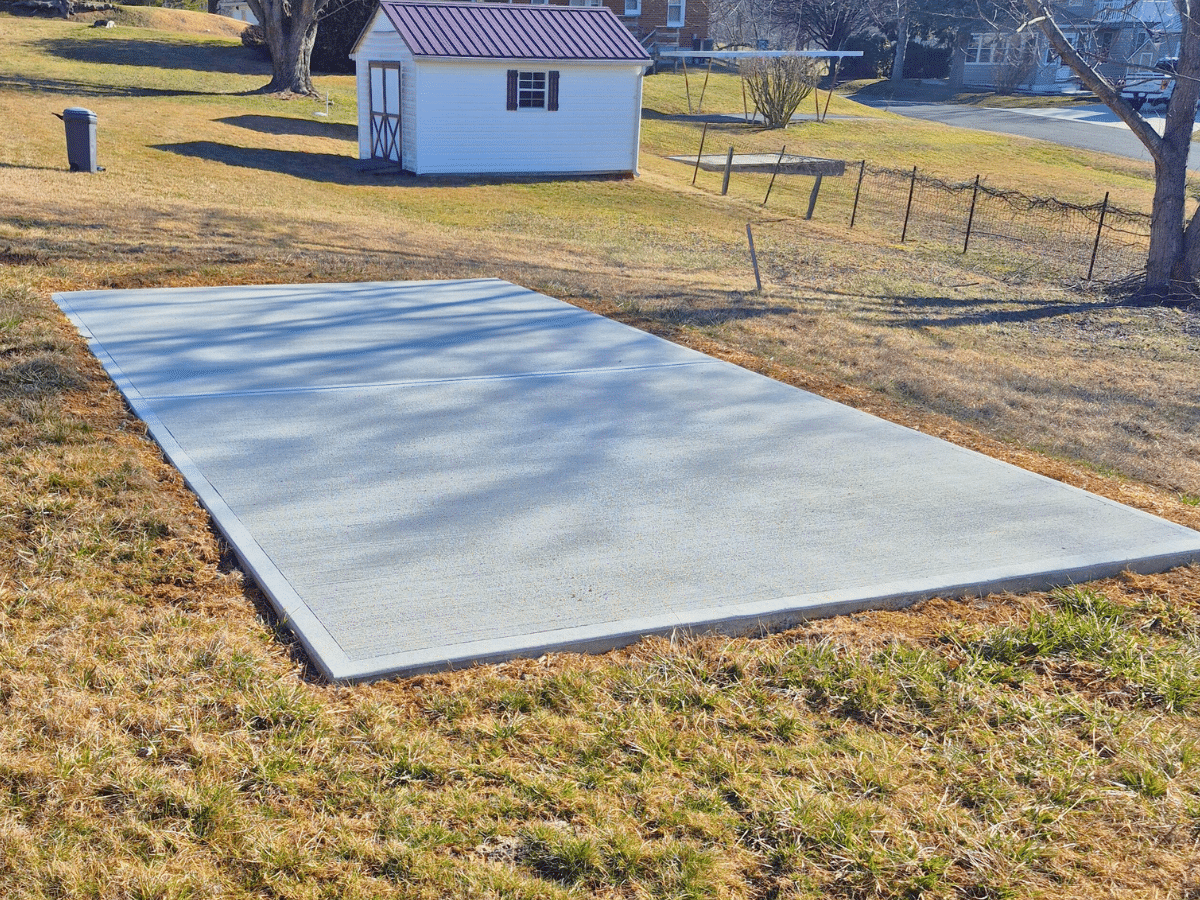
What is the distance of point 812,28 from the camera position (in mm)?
60594

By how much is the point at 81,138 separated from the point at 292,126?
983 centimetres

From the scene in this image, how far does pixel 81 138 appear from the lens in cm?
1661

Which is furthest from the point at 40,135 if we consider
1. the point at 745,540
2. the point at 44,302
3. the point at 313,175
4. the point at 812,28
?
the point at 812,28

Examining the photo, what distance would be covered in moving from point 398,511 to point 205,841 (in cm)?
211

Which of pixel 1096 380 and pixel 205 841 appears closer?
pixel 205 841

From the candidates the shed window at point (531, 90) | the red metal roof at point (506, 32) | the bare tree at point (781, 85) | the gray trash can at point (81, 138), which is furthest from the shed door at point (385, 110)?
the bare tree at point (781, 85)

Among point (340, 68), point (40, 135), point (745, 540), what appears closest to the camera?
point (745, 540)

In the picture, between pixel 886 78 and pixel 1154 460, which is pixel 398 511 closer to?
pixel 1154 460

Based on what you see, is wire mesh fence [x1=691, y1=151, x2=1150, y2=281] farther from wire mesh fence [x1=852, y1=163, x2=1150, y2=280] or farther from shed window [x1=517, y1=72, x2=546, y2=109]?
shed window [x1=517, y1=72, x2=546, y2=109]

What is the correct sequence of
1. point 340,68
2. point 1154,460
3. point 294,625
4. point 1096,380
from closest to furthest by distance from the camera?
point 294,625
point 1154,460
point 1096,380
point 340,68

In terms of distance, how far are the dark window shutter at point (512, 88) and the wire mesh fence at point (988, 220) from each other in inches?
224

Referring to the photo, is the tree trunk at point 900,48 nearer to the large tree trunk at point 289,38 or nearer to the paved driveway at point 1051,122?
the paved driveway at point 1051,122

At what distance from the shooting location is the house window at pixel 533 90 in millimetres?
22469

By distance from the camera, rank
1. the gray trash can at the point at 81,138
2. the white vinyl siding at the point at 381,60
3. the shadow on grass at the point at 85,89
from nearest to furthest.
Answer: the gray trash can at the point at 81,138
the white vinyl siding at the point at 381,60
the shadow on grass at the point at 85,89
